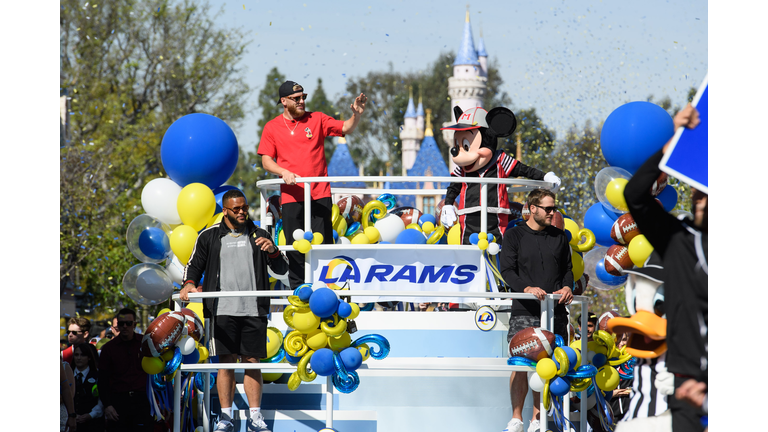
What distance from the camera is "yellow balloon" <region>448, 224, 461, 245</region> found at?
7.50m

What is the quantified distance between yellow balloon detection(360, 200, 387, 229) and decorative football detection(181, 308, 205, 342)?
2492 millimetres

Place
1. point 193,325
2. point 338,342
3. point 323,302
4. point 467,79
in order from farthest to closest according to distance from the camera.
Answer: point 467,79 < point 193,325 < point 338,342 < point 323,302

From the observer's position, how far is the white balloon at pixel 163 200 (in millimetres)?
9219

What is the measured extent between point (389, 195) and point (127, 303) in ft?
56.6

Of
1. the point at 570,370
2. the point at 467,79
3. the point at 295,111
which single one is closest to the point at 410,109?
the point at 467,79

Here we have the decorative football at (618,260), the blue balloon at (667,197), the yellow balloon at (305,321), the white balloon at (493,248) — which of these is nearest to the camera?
the yellow balloon at (305,321)

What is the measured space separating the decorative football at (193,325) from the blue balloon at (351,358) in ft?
4.49

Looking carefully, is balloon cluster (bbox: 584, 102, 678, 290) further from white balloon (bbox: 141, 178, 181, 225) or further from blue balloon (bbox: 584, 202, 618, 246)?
white balloon (bbox: 141, 178, 181, 225)

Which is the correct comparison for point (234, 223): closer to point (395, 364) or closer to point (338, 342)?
point (338, 342)

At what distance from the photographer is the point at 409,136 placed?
60.2 m

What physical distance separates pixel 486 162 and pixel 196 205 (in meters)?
2.96

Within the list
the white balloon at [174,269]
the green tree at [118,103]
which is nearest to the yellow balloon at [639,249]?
the white balloon at [174,269]

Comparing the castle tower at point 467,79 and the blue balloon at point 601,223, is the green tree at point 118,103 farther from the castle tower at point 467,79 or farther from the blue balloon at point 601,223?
the castle tower at point 467,79

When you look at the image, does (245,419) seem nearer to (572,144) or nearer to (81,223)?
(81,223)
